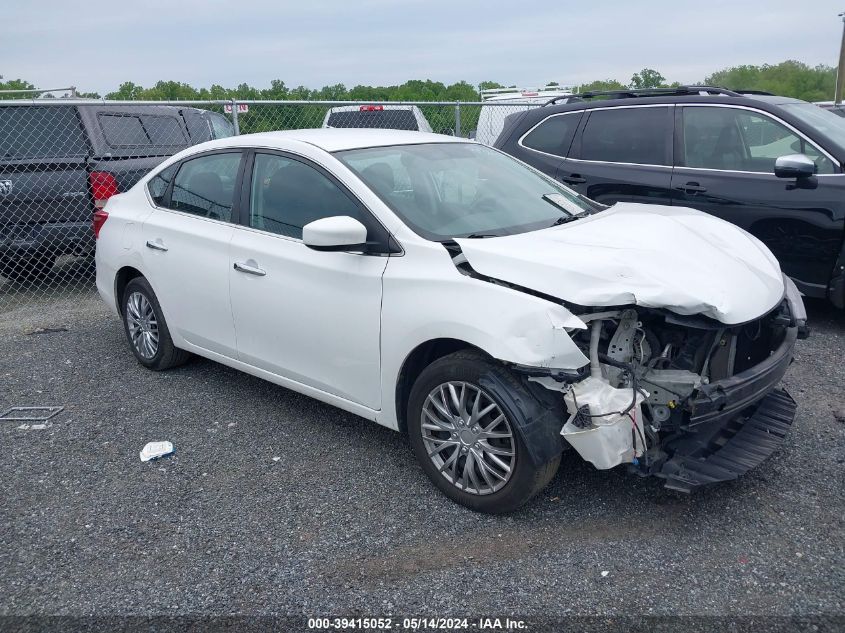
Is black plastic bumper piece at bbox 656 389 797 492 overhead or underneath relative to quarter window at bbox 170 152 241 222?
underneath

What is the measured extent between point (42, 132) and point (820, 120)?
24.8ft

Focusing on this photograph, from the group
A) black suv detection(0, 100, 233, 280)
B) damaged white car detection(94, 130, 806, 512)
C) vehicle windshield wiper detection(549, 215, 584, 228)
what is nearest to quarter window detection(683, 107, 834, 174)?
damaged white car detection(94, 130, 806, 512)

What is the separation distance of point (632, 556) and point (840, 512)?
1.02 metres

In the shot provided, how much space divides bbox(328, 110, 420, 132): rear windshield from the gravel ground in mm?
8376

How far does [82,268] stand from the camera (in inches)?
366

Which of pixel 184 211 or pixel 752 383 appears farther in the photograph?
pixel 184 211

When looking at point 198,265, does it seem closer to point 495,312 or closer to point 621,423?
point 495,312

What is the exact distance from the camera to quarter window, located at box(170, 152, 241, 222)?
15.0ft

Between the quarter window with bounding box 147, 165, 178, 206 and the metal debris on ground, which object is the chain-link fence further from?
the metal debris on ground

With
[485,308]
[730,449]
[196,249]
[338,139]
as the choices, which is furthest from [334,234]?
[730,449]

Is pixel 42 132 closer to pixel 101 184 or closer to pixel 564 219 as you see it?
pixel 101 184

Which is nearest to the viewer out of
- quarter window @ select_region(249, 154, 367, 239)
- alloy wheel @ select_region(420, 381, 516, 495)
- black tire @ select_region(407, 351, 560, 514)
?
black tire @ select_region(407, 351, 560, 514)

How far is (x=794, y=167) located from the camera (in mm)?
5410

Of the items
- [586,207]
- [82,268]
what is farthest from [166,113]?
[586,207]
